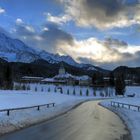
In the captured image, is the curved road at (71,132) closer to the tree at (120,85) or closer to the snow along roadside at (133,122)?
the snow along roadside at (133,122)

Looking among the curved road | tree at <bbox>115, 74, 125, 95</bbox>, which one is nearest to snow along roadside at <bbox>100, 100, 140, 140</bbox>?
the curved road

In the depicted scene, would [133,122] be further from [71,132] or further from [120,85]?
[120,85]

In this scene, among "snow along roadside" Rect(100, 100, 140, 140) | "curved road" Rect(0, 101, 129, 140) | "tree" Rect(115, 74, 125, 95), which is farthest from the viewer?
"tree" Rect(115, 74, 125, 95)

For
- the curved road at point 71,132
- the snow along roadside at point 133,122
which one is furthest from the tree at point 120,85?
the curved road at point 71,132

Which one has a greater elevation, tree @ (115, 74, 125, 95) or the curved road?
tree @ (115, 74, 125, 95)

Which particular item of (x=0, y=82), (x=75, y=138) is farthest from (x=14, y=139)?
(x=0, y=82)

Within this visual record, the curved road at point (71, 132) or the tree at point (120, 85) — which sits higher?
the tree at point (120, 85)

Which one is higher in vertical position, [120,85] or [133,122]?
[120,85]

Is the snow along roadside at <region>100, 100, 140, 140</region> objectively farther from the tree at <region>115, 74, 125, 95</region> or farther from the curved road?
the tree at <region>115, 74, 125, 95</region>

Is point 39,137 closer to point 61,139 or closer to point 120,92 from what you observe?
point 61,139

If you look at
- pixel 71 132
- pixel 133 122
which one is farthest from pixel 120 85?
pixel 71 132

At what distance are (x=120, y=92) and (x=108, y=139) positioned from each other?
162 m

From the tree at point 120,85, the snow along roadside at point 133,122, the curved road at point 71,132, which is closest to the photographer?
the curved road at point 71,132

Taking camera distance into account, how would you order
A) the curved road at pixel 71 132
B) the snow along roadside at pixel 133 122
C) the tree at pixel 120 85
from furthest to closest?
1. the tree at pixel 120 85
2. the snow along roadside at pixel 133 122
3. the curved road at pixel 71 132
